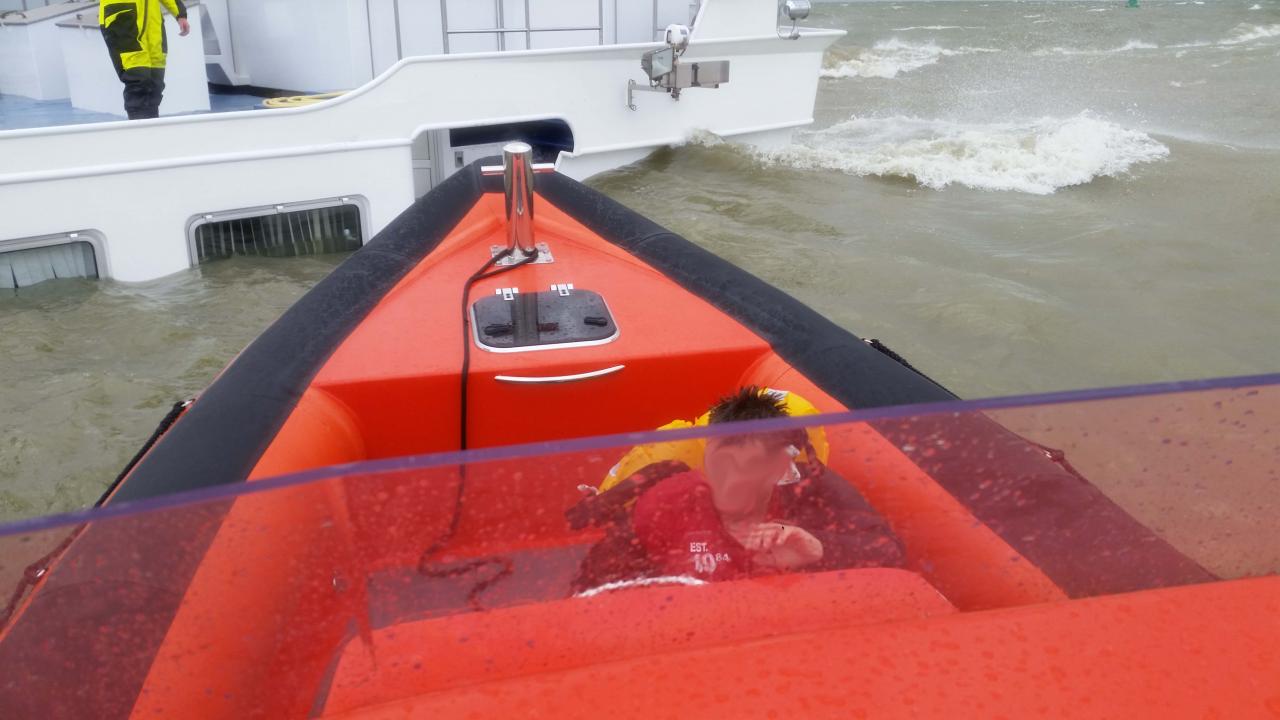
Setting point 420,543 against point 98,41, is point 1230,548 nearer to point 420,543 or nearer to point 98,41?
point 420,543

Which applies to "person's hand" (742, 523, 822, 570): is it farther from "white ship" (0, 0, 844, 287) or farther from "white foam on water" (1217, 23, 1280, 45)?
"white foam on water" (1217, 23, 1280, 45)

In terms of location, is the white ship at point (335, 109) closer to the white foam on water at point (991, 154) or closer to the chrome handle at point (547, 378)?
the white foam on water at point (991, 154)

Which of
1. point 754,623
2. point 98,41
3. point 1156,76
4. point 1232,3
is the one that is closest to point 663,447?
point 754,623

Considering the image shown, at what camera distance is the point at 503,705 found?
2.80 feet

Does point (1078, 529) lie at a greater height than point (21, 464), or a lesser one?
greater

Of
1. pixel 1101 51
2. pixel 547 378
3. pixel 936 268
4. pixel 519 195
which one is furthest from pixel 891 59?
pixel 547 378

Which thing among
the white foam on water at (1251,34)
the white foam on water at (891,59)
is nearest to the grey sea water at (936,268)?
the white foam on water at (891,59)

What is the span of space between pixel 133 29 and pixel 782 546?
5083 mm

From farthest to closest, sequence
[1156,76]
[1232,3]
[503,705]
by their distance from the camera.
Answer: [1232,3], [1156,76], [503,705]

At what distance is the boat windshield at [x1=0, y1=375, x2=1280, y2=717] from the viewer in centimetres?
90

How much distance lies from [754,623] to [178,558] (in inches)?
22.6

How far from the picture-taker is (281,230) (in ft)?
16.1

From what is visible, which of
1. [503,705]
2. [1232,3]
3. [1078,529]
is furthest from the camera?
[1232,3]

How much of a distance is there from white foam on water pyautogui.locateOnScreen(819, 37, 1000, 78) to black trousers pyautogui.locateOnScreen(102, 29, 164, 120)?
44.5 feet
